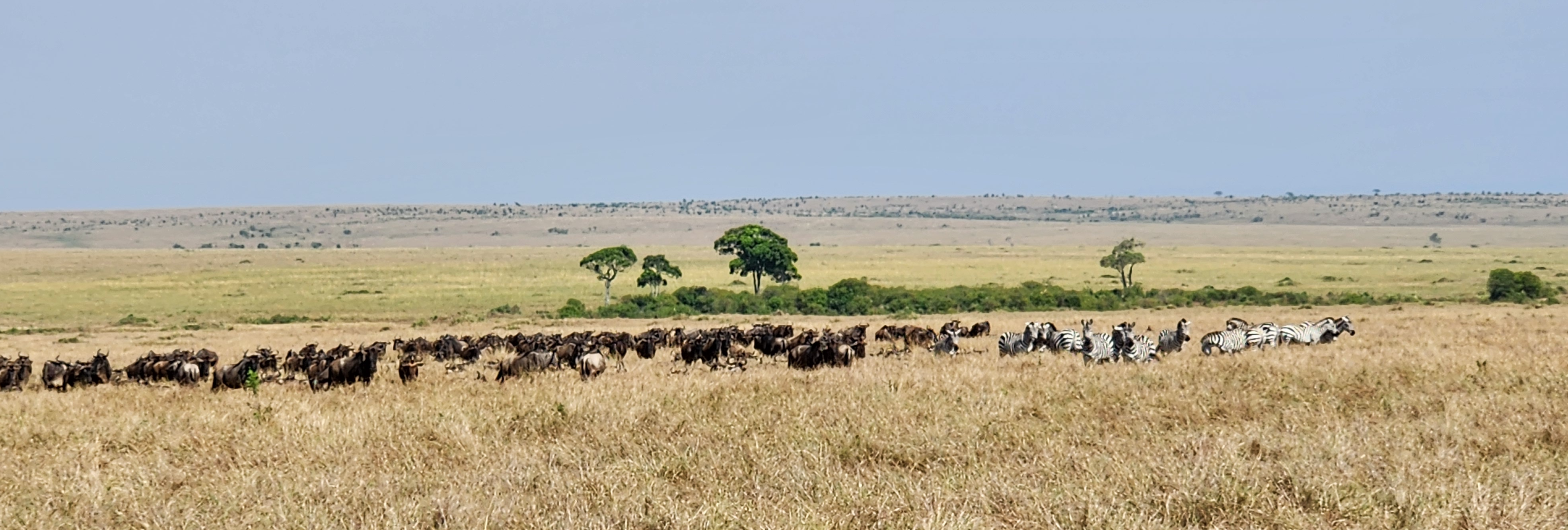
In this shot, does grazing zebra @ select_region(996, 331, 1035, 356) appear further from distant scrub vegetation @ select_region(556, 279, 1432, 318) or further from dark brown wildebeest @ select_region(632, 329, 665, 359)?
distant scrub vegetation @ select_region(556, 279, 1432, 318)

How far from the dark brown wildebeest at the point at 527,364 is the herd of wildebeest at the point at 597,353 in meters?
0.02

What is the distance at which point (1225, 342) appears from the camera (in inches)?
789

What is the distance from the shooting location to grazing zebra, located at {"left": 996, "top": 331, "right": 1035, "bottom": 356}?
21.0 meters

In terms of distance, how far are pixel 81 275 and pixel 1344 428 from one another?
88.8 metres

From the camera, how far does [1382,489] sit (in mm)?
7410

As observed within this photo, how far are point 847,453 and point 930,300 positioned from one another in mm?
41356

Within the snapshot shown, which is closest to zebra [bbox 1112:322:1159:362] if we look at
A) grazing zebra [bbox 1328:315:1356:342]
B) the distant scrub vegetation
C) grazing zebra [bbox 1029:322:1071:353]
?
grazing zebra [bbox 1029:322:1071:353]

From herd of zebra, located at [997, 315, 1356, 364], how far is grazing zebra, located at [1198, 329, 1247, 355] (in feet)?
0.04

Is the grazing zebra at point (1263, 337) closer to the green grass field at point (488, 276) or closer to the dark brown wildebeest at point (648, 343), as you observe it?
the dark brown wildebeest at point (648, 343)

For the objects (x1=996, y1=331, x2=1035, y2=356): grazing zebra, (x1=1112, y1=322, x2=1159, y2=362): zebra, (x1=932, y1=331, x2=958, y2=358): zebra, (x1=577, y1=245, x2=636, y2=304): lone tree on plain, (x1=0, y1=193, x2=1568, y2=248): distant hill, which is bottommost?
(x1=0, y1=193, x2=1568, y2=248): distant hill

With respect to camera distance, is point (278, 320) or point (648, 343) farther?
point (278, 320)

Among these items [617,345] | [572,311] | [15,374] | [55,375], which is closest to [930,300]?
[572,311]

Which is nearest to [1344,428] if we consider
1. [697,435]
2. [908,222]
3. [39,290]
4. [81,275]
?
[697,435]

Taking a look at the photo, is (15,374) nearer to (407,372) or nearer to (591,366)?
(407,372)
